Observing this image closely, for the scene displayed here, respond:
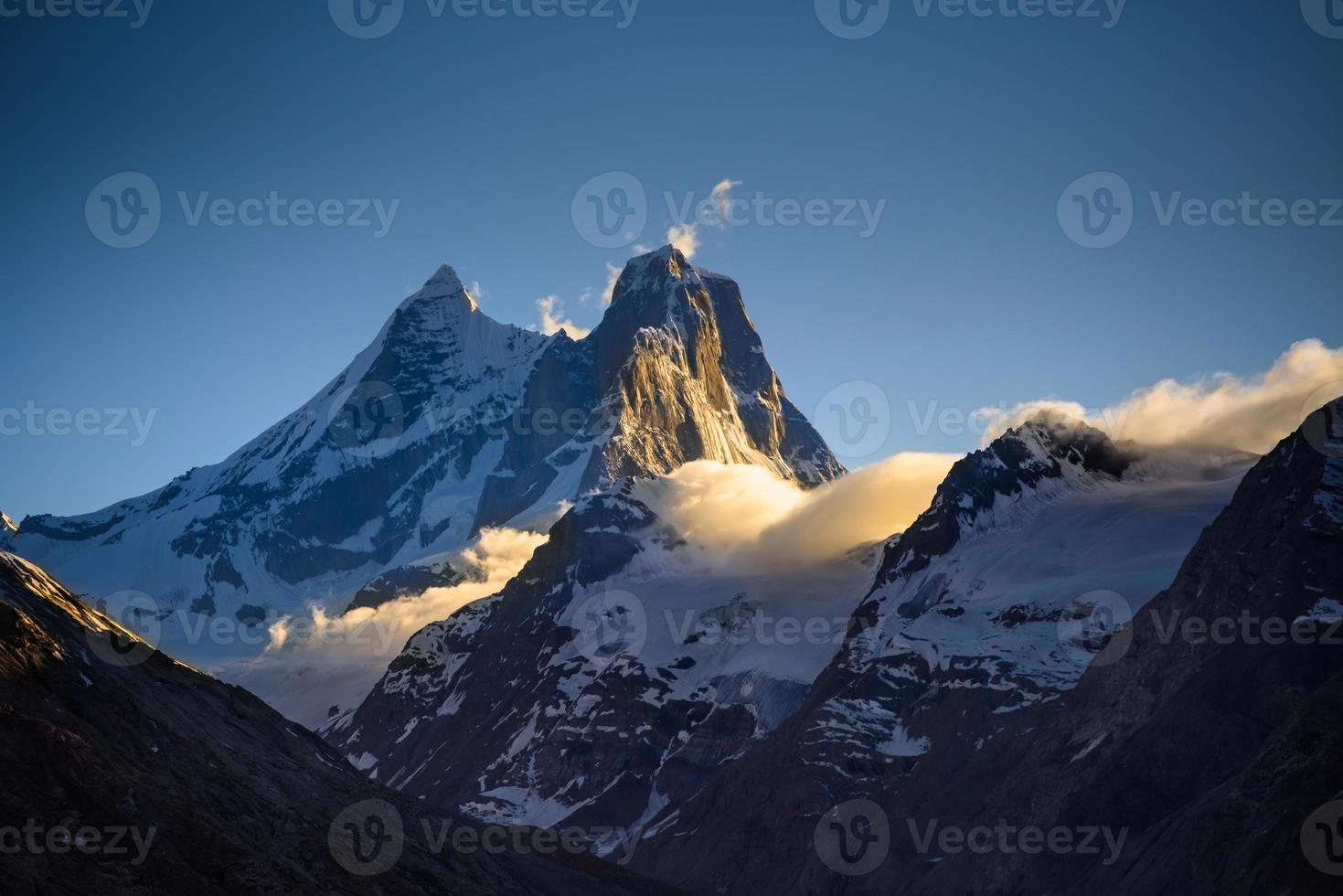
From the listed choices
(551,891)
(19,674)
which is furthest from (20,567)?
(551,891)

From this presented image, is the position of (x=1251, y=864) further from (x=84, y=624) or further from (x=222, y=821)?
(x=84, y=624)

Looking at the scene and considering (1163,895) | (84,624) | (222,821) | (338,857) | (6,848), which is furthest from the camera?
(1163,895)

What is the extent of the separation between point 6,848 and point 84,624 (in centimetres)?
4405

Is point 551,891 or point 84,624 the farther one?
point 551,891

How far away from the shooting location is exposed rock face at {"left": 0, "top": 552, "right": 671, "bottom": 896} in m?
128

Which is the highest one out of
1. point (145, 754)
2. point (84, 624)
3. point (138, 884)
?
point (84, 624)

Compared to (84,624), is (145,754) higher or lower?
lower

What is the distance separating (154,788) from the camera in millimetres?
139625

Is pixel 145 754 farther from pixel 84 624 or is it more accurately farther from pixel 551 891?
pixel 551 891

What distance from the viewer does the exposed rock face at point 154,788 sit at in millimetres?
128125

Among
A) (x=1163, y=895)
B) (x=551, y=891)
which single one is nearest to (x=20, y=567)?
(x=551, y=891)

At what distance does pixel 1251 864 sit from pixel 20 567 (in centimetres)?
11785

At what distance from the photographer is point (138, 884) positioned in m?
127

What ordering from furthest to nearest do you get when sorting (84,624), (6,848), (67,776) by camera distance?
(84,624), (67,776), (6,848)
